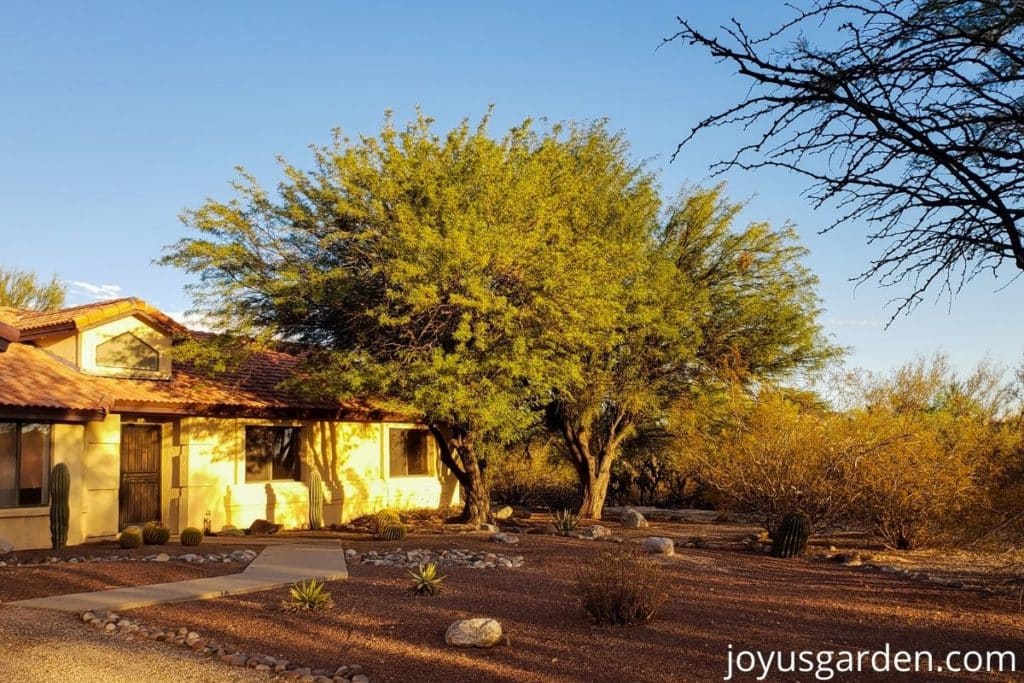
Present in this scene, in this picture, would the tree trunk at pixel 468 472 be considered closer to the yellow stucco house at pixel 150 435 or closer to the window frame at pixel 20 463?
the yellow stucco house at pixel 150 435

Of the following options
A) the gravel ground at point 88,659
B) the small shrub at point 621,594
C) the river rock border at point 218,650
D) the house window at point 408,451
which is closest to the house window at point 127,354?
the house window at point 408,451

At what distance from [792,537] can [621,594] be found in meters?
8.08

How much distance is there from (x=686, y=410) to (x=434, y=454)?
25.6 feet

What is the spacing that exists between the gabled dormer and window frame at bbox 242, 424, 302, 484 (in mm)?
2477

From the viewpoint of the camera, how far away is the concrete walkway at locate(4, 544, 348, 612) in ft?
33.8

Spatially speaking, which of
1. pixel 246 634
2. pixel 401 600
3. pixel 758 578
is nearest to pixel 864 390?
pixel 758 578

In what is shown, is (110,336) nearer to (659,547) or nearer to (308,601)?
(308,601)

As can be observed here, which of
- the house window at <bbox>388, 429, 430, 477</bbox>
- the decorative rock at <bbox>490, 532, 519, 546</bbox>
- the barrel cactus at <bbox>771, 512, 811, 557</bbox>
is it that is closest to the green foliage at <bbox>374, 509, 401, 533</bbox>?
the house window at <bbox>388, 429, 430, 477</bbox>

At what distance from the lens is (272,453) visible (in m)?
22.4

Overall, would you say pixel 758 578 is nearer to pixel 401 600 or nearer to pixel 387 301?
pixel 401 600

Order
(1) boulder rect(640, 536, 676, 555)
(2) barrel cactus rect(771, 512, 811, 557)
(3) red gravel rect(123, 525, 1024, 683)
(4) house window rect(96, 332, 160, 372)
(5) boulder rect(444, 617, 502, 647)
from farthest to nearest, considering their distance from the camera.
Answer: (4) house window rect(96, 332, 160, 372) < (2) barrel cactus rect(771, 512, 811, 557) < (1) boulder rect(640, 536, 676, 555) < (5) boulder rect(444, 617, 502, 647) < (3) red gravel rect(123, 525, 1024, 683)

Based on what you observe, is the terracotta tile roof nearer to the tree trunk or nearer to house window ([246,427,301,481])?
house window ([246,427,301,481])

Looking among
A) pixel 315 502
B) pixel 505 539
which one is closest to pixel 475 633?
pixel 505 539

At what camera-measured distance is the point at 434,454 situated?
1091 inches
